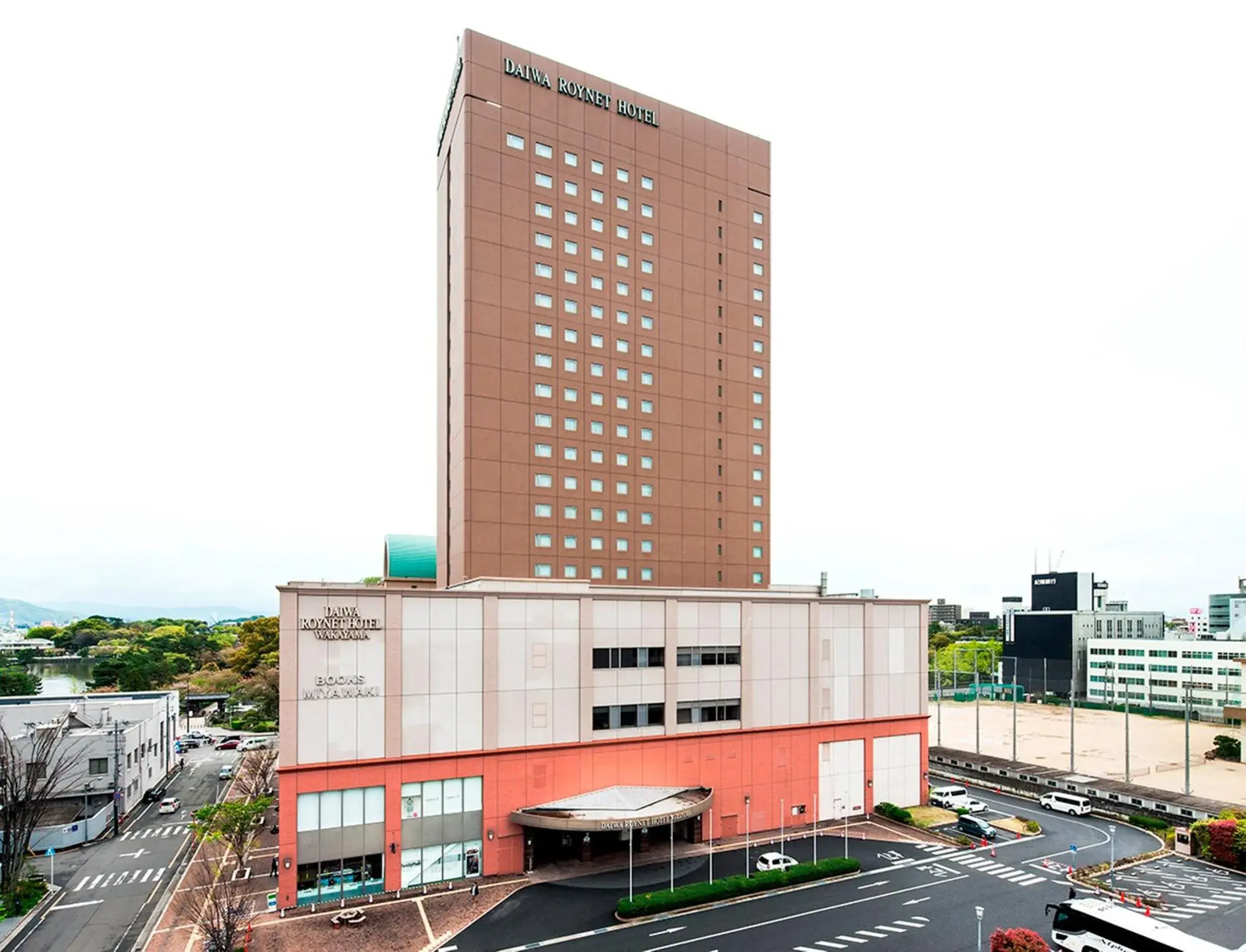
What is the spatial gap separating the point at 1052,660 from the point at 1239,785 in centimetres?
8741

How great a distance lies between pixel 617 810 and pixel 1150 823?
42400mm

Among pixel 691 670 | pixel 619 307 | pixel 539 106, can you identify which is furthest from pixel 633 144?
pixel 691 670

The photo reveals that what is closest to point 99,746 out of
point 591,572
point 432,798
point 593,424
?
point 432,798

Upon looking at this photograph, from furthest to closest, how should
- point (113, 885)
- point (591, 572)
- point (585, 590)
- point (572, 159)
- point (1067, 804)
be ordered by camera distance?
point (572, 159) < point (591, 572) < point (1067, 804) < point (585, 590) < point (113, 885)

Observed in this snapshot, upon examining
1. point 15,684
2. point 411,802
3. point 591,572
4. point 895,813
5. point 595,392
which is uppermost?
point 595,392

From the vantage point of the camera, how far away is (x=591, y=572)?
63.9 metres

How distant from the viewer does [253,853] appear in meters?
51.0

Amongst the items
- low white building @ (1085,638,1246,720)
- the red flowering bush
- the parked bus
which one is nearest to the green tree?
the red flowering bush

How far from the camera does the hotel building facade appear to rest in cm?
4372

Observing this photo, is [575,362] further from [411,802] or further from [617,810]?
[411,802]

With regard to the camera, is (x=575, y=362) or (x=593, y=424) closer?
(x=575, y=362)

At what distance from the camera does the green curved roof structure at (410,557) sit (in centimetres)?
8144

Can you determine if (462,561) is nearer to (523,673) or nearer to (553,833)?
(523,673)

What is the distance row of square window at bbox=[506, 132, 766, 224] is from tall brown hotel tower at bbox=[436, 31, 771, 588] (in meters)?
0.14
